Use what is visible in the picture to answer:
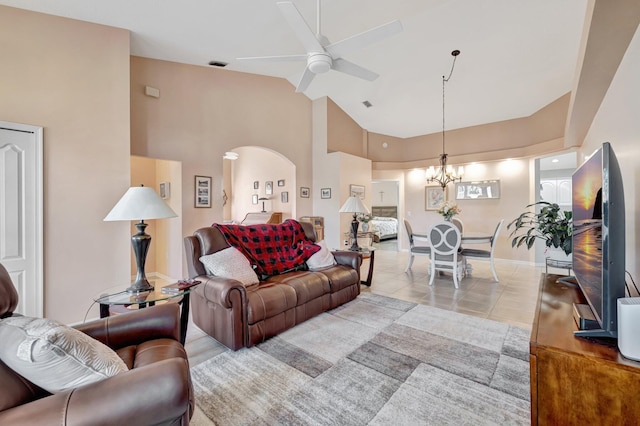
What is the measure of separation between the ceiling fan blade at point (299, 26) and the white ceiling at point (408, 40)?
1.23 meters

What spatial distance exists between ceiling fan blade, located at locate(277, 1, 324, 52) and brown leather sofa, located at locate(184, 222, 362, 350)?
81.7 inches

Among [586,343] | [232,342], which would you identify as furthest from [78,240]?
[586,343]

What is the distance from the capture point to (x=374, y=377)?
1.98 metres

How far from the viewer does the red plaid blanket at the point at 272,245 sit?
3113 millimetres

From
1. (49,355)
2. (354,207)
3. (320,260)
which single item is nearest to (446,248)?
(354,207)

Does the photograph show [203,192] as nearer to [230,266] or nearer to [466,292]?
[230,266]

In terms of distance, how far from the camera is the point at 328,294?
3160 millimetres

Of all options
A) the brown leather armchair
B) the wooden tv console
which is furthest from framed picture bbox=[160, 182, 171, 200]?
the wooden tv console

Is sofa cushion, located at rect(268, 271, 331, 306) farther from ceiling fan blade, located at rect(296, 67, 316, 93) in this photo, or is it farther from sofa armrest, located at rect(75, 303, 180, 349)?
ceiling fan blade, located at rect(296, 67, 316, 93)

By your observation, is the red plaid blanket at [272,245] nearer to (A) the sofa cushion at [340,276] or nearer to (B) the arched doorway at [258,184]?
(A) the sofa cushion at [340,276]

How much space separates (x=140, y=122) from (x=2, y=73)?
1.49m

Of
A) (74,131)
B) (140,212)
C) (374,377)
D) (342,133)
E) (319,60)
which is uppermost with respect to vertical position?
(342,133)

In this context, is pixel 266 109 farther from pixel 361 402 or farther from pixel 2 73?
pixel 361 402

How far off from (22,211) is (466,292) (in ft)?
17.7
